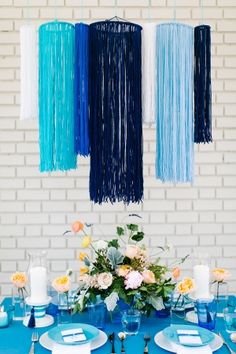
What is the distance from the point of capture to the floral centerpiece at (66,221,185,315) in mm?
1979

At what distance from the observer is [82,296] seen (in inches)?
79.4

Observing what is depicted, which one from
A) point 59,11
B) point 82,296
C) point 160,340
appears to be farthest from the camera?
point 59,11

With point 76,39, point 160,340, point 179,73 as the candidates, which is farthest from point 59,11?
point 160,340

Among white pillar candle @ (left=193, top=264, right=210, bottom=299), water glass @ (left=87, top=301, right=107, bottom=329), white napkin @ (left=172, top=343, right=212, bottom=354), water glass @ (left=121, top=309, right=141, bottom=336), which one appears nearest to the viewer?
white napkin @ (left=172, top=343, right=212, bottom=354)

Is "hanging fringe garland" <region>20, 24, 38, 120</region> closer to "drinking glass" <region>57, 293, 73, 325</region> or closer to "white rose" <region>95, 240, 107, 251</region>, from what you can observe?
"white rose" <region>95, 240, 107, 251</region>

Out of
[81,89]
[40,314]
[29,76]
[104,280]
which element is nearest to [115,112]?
[81,89]

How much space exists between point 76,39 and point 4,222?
1.44 m

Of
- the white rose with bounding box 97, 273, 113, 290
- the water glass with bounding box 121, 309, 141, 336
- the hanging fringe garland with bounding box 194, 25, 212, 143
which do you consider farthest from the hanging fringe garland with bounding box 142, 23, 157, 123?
the water glass with bounding box 121, 309, 141, 336

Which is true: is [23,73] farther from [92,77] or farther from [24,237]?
[24,237]

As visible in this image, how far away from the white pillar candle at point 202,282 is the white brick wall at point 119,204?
94 centimetres

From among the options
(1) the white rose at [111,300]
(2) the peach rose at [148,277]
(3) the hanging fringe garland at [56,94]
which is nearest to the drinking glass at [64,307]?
(1) the white rose at [111,300]

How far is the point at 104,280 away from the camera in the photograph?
199cm

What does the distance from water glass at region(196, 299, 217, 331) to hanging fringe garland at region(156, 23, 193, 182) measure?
54cm

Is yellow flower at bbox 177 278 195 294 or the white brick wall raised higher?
the white brick wall
